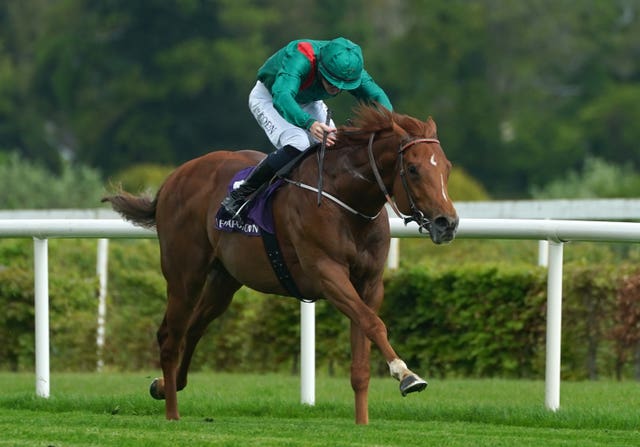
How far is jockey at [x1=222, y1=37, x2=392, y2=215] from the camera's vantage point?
22.4 feet

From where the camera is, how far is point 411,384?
606 cm

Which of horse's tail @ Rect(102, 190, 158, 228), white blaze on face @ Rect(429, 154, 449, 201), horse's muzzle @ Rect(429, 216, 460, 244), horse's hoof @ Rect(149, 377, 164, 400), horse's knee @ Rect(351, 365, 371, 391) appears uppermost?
white blaze on face @ Rect(429, 154, 449, 201)

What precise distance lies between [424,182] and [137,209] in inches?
79.5

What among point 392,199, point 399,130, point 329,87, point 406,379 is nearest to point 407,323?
point 329,87

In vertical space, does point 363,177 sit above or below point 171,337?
above

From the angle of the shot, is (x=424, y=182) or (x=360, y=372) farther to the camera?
(x=360, y=372)

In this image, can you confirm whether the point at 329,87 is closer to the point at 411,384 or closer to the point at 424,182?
the point at 424,182

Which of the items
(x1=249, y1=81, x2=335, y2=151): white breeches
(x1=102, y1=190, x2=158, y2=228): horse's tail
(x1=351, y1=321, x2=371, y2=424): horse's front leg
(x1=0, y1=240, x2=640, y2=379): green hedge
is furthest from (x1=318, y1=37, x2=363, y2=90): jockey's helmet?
(x1=0, y1=240, x2=640, y2=379): green hedge

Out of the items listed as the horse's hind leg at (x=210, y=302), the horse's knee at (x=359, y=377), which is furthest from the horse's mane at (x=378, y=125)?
the horse's hind leg at (x=210, y=302)

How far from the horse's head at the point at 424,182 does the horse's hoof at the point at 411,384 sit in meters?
0.56

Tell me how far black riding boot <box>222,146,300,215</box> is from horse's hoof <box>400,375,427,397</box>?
51.5 inches

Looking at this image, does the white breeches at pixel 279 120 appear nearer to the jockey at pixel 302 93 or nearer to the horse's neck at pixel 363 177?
the jockey at pixel 302 93

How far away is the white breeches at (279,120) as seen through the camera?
701cm

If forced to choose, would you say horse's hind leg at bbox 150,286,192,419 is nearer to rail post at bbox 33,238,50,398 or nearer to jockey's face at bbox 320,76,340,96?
rail post at bbox 33,238,50,398
